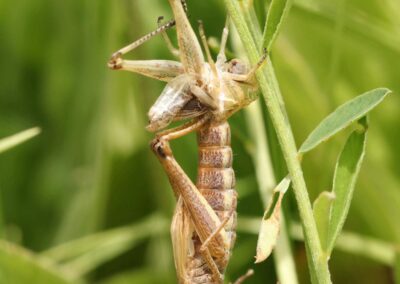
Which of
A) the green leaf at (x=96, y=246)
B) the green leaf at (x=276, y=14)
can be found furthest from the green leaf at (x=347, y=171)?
the green leaf at (x=96, y=246)

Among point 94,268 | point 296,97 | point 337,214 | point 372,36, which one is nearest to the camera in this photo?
point 337,214

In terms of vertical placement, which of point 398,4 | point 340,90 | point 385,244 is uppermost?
point 398,4

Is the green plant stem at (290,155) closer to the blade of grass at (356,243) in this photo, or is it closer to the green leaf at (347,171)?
the green leaf at (347,171)

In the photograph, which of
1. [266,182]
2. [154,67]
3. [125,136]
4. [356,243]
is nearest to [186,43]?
[154,67]

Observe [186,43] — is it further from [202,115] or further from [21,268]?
[21,268]

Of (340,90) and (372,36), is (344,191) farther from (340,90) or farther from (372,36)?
(340,90)

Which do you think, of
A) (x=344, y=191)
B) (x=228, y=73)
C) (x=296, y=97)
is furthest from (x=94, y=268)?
(x=344, y=191)
